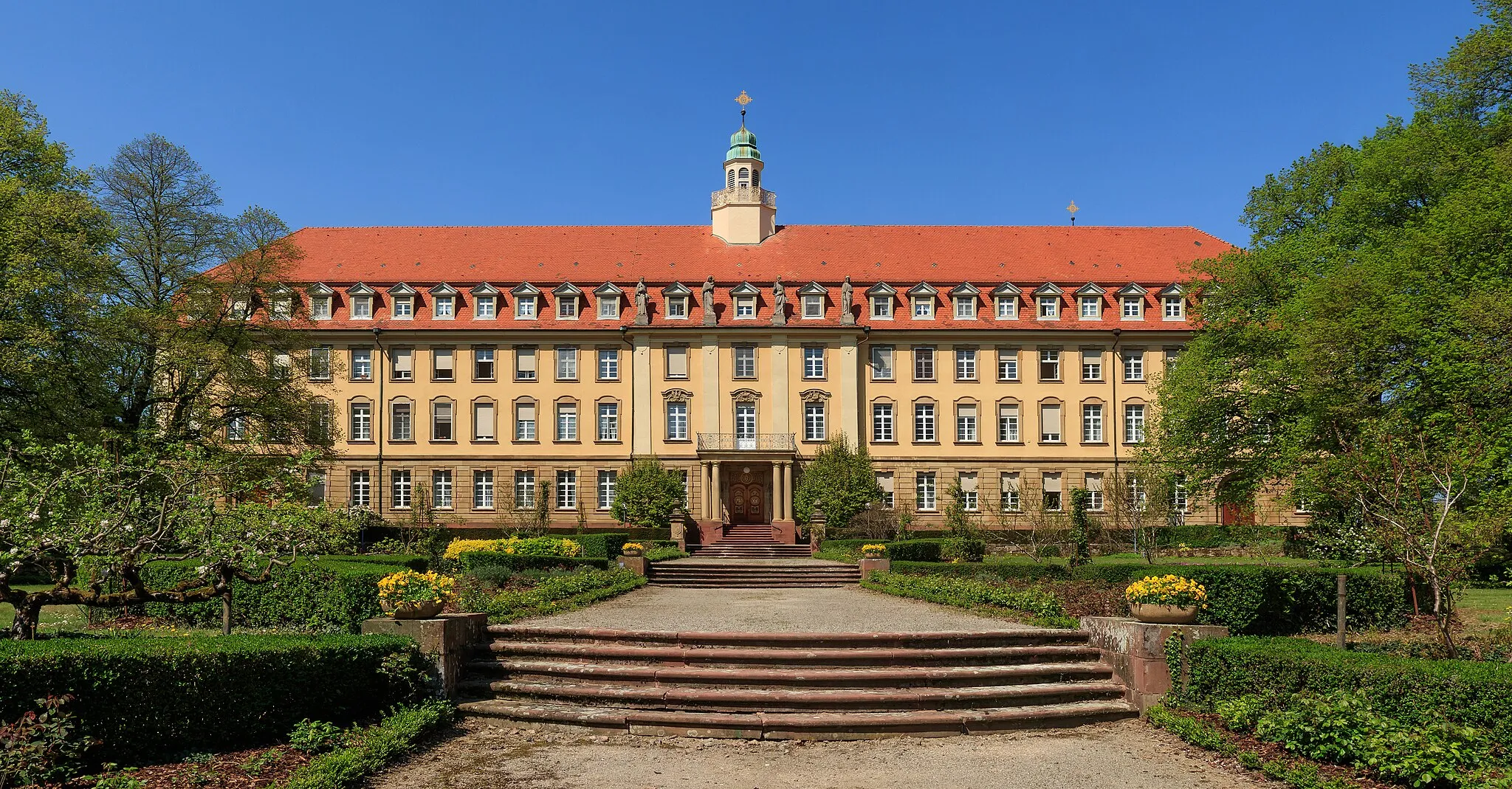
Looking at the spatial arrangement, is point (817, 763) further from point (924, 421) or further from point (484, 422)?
point (484, 422)

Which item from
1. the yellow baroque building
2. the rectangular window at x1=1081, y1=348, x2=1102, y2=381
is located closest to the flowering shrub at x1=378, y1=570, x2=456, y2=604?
the yellow baroque building

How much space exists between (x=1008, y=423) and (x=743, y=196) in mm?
15406

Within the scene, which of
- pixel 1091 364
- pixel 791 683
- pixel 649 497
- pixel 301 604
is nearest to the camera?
pixel 791 683

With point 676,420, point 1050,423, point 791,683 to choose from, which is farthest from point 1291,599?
point 676,420

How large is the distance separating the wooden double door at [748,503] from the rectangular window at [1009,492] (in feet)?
31.4

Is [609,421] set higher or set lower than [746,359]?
lower

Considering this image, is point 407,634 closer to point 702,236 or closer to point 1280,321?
point 1280,321

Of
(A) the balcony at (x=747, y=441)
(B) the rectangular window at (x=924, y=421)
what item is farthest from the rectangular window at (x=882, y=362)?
(A) the balcony at (x=747, y=441)

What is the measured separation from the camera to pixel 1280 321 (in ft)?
96.2

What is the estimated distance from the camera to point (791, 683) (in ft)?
38.6

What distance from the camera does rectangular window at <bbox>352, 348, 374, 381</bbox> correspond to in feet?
137

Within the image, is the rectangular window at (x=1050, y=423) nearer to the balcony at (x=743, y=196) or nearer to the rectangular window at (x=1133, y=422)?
the rectangular window at (x=1133, y=422)

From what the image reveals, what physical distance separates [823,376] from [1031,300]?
9.40 meters

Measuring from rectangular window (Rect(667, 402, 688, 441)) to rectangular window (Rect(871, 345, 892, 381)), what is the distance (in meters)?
7.88
